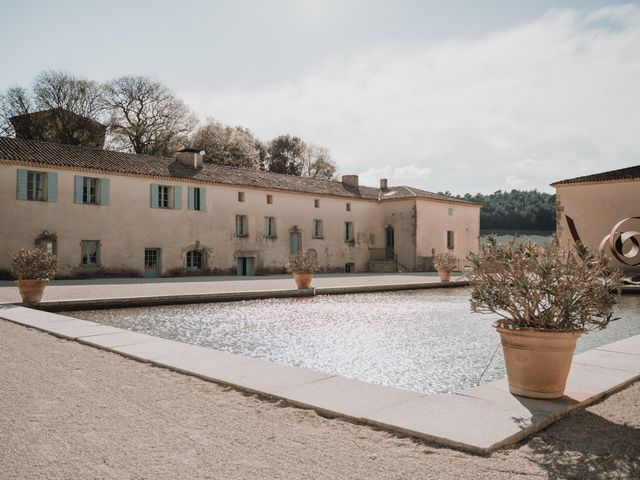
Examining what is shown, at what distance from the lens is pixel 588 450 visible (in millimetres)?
2920

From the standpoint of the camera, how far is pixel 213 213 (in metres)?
25.9

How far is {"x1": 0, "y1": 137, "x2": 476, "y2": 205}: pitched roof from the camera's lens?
21219 mm

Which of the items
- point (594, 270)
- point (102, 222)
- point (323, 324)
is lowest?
point (323, 324)

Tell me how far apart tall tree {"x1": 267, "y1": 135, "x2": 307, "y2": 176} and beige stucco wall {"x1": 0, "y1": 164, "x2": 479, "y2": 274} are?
562 inches

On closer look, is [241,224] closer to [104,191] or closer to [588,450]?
[104,191]

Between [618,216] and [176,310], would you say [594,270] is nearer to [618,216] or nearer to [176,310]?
[176,310]

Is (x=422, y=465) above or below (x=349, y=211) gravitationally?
below

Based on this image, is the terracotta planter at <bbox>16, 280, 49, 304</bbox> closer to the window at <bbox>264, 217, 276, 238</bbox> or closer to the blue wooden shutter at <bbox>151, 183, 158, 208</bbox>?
the blue wooden shutter at <bbox>151, 183, 158, 208</bbox>

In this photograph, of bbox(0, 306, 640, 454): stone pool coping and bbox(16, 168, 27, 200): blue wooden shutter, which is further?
bbox(16, 168, 27, 200): blue wooden shutter

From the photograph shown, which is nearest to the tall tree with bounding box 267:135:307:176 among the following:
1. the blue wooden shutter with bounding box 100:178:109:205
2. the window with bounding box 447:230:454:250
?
the window with bounding box 447:230:454:250

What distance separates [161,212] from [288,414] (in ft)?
71.9

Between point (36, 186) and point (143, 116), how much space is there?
15130 millimetres

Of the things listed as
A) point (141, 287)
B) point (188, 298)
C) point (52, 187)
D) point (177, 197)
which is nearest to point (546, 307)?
point (188, 298)

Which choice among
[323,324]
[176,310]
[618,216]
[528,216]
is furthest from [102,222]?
[528,216]
